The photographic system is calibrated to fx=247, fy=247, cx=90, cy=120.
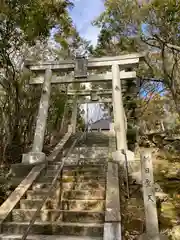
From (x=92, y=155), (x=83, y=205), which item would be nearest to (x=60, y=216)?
(x=83, y=205)

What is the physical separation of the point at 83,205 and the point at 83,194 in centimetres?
36

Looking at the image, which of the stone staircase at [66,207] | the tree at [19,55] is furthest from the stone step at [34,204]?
the tree at [19,55]

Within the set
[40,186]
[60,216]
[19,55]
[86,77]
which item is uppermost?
[19,55]

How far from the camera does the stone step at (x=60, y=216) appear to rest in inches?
170

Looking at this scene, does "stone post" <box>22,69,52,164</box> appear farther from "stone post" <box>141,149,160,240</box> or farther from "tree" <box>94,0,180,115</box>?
"tree" <box>94,0,180,115</box>

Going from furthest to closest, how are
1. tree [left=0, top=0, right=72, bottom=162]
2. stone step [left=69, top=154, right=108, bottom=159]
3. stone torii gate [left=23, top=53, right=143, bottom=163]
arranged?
1. stone step [left=69, top=154, right=108, bottom=159]
2. tree [left=0, top=0, right=72, bottom=162]
3. stone torii gate [left=23, top=53, right=143, bottom=163]

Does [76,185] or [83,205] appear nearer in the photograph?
[83,205]

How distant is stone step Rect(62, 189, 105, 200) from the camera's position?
4989mm

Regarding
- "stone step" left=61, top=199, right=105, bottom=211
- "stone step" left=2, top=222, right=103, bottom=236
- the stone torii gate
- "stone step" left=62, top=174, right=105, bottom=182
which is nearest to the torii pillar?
the stone torii gate

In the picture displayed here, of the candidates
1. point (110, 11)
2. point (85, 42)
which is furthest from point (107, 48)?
point (110, 11)

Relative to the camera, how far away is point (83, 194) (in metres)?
5.09

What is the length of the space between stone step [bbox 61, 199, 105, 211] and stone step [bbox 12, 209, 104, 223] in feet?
1.10

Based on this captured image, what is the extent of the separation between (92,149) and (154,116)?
15.1 meters

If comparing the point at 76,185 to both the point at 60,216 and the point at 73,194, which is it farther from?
the point at 60,216
